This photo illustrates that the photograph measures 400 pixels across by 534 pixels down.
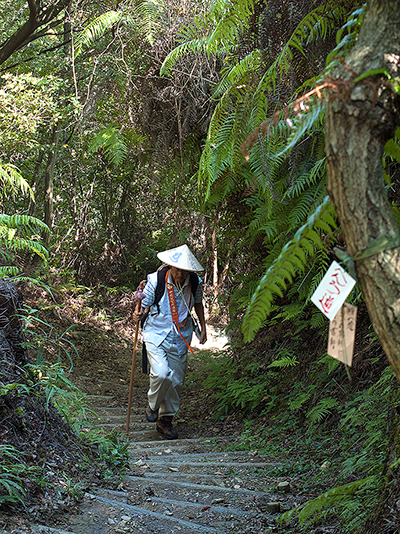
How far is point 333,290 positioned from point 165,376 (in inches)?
164

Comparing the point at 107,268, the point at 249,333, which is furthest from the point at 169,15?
the point at 107,268

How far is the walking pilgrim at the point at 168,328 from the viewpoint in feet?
18.9

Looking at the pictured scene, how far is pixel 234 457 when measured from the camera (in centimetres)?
460

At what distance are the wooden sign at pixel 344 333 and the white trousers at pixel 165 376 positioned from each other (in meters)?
4.05

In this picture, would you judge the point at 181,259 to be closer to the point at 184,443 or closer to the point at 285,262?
the point at 184,443

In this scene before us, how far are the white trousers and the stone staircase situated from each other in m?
0.68

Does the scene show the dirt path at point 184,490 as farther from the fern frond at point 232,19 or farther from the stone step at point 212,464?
the fern frond at point 232,19

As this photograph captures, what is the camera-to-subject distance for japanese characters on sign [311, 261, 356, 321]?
1730mm

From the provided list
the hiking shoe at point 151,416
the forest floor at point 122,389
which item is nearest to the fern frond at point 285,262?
the forest floor at point 122,389

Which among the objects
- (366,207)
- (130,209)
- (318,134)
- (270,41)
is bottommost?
(366,207)

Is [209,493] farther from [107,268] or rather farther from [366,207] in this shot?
[107,268]

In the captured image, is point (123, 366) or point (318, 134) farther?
point (123, 366)

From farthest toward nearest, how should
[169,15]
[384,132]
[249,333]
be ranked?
[169,15] → [249,333] → [384,132]

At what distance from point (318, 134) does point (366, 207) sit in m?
2.67
